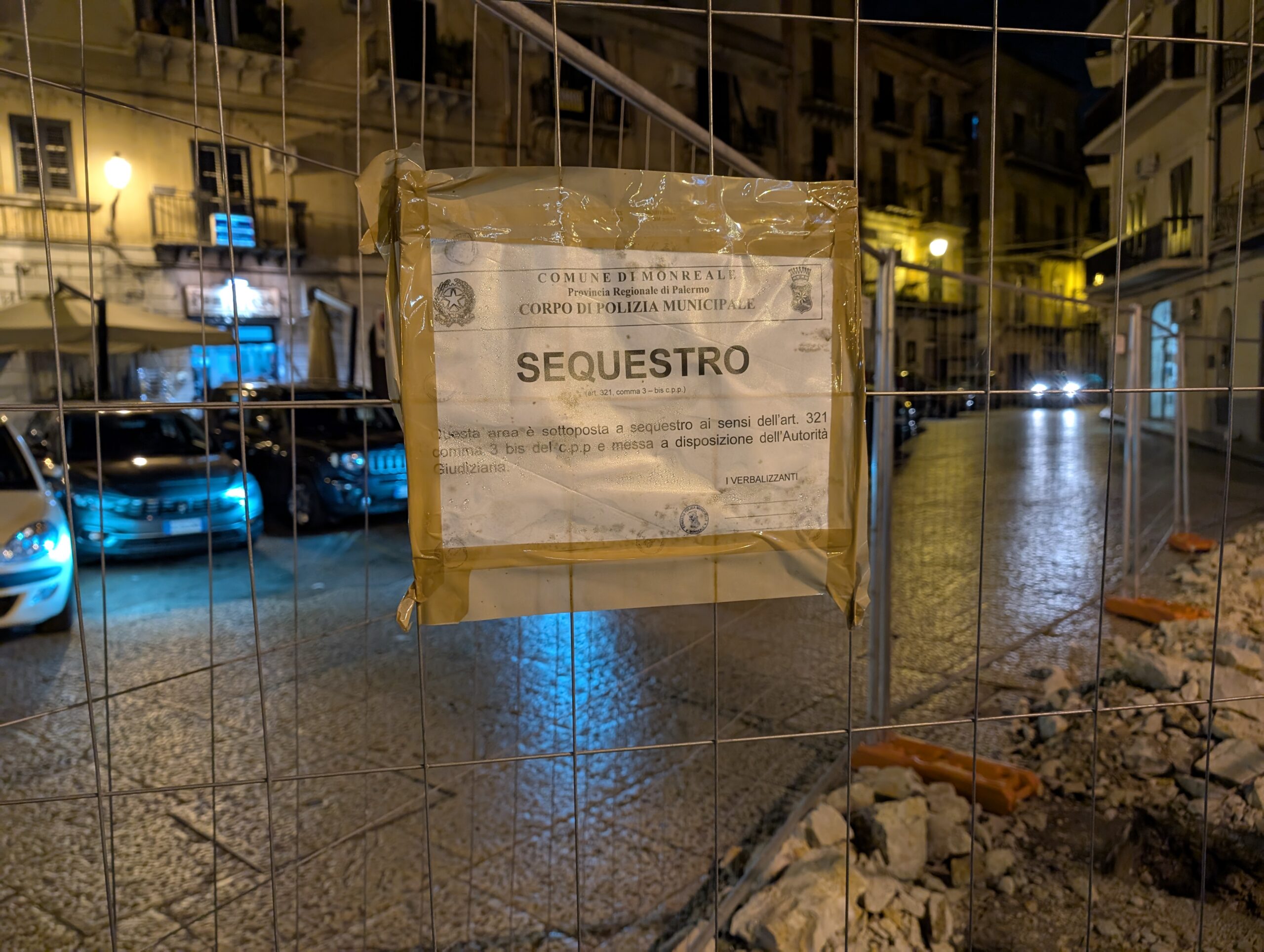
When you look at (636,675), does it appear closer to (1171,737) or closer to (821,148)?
(1171,737)

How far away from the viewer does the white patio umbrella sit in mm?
9203

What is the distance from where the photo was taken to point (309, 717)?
13.3ft

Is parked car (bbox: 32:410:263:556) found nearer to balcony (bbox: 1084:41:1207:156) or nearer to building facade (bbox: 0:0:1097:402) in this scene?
building facade (bbox: 0:0:1097:402)

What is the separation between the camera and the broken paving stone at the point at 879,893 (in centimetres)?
245

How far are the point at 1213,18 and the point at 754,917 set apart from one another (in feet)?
53.1

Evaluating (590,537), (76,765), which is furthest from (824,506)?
(76,765)

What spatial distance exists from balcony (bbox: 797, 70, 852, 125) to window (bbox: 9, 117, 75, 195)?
2117cm

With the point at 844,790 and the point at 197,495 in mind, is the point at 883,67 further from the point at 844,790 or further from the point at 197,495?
the point at 844,790

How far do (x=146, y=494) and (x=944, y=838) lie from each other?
6.42 meters

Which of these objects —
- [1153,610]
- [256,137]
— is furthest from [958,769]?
[256,137]

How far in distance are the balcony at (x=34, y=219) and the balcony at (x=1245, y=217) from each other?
58.1ft

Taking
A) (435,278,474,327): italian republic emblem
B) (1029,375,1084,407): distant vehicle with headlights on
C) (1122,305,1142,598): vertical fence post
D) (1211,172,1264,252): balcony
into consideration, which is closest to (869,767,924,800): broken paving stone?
(1029,375,1084,407): distant vehicle with headlights on

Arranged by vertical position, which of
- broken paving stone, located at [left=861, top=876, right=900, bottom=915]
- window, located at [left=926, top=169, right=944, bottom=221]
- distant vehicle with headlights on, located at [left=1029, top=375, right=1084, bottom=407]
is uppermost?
window, located at [left=926, top=169, right=944, bottom=221]

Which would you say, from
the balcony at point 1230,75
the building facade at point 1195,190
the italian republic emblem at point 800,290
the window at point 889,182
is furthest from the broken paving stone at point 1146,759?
the window at point 889,182
